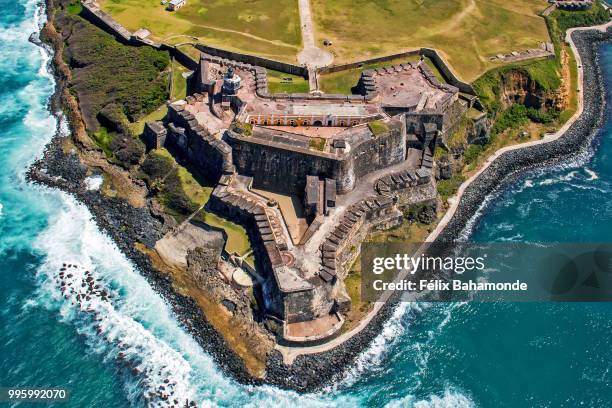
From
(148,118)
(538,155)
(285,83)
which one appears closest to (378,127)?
(285,83)

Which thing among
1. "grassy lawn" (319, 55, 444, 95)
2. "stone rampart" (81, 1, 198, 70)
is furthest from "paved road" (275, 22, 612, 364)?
"stone rampart" (81, 1, 198, 70)

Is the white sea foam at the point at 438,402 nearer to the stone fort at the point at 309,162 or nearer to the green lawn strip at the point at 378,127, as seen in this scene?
the stone fort at the point at 309,162

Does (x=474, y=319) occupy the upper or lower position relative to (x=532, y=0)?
lower

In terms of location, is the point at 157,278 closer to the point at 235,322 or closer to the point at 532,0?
the point at 235,322

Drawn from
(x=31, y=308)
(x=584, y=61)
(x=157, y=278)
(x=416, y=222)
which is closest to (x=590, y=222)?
(x=416, y=222)

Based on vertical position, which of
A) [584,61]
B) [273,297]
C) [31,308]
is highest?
[584,61]

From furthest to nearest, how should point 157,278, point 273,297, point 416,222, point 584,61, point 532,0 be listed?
point 532,0
point 584,61
point 416,222
point 157,278
point 273,297
